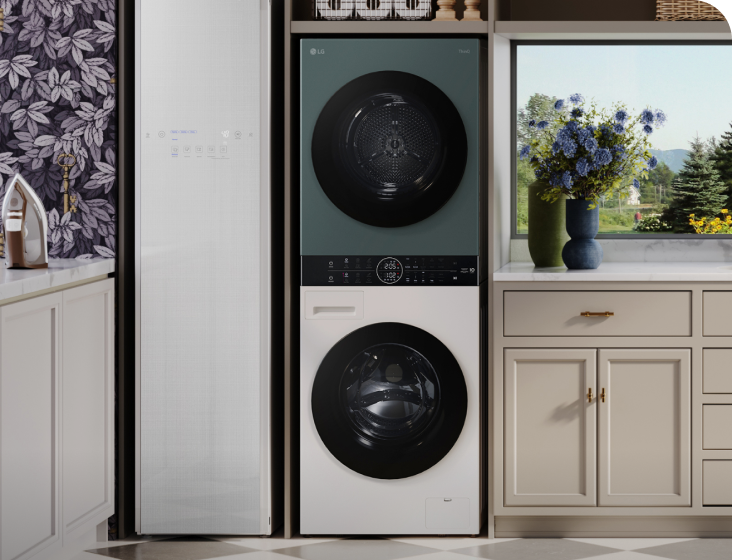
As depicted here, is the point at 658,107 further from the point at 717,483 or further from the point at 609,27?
the point at 717,483

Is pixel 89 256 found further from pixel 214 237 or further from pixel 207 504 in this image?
pixel 207 504

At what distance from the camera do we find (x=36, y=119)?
95.1 inches

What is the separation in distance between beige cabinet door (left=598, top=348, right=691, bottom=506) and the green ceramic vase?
1.62 feet

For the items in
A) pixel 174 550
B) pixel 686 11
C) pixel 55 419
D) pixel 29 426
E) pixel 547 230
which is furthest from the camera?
pixel 547 230

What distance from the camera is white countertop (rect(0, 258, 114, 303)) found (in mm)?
1870

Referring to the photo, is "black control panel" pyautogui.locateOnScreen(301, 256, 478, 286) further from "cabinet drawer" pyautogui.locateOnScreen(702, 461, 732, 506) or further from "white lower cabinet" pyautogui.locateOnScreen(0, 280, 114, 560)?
"cabinet drawer" pyautogui.locateOnScreen(702, 461, 732, 506)

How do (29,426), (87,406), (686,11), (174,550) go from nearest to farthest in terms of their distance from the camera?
1. (29,426)
2. (87,406)
3. (174,550)
4. (686,11)

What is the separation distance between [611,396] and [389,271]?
2.84ft

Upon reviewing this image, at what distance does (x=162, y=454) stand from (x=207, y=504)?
231 millimetres

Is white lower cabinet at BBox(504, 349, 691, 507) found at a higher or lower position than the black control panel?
lower

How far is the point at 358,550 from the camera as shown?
2.39m

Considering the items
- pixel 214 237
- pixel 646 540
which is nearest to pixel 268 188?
Result: pixel 214 237

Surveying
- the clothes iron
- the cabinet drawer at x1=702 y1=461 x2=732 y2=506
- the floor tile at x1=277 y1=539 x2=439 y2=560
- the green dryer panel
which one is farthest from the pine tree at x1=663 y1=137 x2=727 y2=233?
the clothes iron

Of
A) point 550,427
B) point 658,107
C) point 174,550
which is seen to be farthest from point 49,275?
point 658,107
